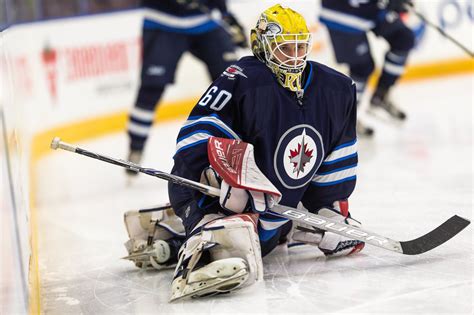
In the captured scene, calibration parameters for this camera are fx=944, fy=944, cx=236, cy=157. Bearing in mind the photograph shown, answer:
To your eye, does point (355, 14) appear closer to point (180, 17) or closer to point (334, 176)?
point (180, 17)

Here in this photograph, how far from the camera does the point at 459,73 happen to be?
7.72 metres

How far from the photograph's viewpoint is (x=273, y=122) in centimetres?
260

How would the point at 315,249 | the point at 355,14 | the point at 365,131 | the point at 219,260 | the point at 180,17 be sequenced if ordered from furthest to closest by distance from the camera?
1. the point at 365,131
2. the point at 355,14
3. the point at 180,17
4. the point at 315,249
5. the point at 219,260

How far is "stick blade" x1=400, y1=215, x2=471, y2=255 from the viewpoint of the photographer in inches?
107

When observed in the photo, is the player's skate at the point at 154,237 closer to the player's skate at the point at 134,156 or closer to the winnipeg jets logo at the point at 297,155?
the winnipeg jets logo at the point at 297,155

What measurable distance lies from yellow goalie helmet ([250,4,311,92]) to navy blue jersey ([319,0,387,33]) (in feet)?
8.74

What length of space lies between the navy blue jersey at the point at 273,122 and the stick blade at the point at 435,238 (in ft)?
1.14

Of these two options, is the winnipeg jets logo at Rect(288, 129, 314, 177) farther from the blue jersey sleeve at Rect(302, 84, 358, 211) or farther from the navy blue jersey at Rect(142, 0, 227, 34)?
the navy blue jersey at Rect(142, 0, 227, 34)

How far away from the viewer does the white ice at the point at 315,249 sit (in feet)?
7.86

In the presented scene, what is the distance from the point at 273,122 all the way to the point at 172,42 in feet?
7.11

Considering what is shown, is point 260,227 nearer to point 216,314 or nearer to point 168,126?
point 216,314

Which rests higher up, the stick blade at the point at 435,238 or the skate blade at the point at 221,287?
the skate blade at the point at 221,287

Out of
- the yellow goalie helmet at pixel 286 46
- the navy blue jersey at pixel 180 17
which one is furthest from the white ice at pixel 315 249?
the navy blue jersey at pixel 180 17

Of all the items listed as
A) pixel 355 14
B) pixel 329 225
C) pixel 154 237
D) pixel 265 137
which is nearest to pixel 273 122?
pixel 265 137
